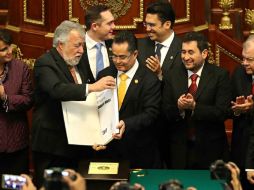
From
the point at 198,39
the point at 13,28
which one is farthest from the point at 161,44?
the point at 13,28

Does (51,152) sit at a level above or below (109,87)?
below

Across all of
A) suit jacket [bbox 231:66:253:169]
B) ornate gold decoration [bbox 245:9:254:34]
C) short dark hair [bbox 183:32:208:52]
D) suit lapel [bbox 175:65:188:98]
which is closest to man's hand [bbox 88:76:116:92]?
suit lapel [bbox 175:65:188:98]

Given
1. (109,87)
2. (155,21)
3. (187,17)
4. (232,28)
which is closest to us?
(109,87)

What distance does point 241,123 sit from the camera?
554 cm

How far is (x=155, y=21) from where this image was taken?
19.5 ft

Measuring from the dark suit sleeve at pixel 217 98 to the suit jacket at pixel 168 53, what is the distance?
356mm

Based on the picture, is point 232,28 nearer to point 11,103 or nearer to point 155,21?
point 155,21

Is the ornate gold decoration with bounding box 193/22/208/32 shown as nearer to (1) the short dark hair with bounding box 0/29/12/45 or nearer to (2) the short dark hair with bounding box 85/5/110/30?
(2) the short dark hair with bounding box 85/5/110/30

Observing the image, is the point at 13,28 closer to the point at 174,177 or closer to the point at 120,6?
the point at 120,6

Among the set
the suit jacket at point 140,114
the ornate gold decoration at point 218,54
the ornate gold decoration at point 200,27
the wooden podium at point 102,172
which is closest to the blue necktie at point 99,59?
the suit jacket at point 140,114

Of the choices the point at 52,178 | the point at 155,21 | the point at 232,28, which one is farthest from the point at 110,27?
the point at 52,178

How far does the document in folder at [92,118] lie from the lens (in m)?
5.17

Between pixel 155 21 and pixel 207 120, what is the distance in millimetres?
954

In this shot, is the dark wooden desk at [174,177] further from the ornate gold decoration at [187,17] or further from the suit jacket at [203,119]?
the ornate gold decoration at [187,17]
